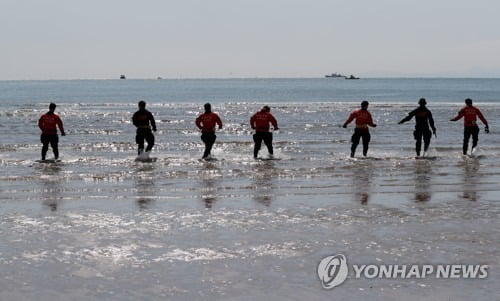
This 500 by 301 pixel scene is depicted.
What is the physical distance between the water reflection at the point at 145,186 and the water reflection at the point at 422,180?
4495 mm

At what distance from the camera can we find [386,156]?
67.6ft

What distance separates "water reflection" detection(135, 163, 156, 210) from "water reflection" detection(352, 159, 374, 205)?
138 inches

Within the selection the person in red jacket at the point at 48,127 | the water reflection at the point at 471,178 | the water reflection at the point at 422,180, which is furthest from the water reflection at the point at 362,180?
the person in red jacket at the point at 48,127

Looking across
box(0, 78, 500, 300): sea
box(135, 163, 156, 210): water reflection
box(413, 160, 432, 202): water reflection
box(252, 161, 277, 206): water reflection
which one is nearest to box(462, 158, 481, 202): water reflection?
box(0, 78, 500, 300): sea

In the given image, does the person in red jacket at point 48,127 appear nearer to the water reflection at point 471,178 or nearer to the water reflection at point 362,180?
the water reflection at point 362,180

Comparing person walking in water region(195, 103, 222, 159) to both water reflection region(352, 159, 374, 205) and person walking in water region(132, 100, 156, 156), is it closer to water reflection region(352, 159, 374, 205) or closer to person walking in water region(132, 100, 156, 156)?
person walking in water region(132, 100, 156, 156)

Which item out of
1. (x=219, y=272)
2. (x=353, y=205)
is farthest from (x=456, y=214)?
(x=219, y=272)

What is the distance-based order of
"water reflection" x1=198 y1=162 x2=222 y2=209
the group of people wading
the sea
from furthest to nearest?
1. the group of people wading
2. "water reflection" x1=198 y1=162 x2=222 y2=209
3. the sea

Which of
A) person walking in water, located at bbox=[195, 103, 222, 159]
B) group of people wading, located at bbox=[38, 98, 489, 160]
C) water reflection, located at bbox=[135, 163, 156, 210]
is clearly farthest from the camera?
person walking in water, located at bbox=[195, 103, 222, 159]

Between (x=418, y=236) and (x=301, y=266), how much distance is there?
213cm

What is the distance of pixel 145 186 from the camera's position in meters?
14.0

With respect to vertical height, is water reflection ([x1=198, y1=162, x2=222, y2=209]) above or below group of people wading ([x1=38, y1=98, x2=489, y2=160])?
below

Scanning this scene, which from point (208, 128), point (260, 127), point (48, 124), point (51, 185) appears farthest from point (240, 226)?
point (48, 124)

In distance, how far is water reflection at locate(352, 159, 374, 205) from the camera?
40.8ft
